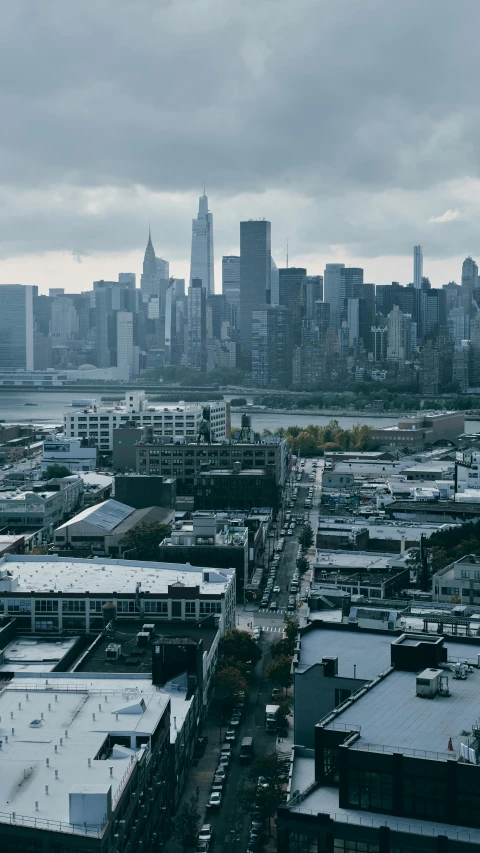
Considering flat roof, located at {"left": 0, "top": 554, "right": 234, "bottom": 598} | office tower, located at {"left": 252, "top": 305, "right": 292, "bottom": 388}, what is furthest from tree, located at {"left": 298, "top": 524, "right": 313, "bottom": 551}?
office tower, located at {"left": 252, "top": 305, "right": 292, "bottom": 388}

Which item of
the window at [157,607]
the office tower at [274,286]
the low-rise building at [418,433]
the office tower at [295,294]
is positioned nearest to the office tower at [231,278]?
the office tower at [274,286]

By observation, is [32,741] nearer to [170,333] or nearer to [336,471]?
[336,471]

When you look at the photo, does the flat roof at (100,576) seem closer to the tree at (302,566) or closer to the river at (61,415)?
the tree at (302,566)

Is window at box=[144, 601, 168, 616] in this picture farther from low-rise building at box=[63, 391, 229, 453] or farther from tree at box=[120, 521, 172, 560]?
low-rise building at box=[63, 391, 229, 453]

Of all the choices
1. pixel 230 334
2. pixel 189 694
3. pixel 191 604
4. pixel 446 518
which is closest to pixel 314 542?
pixel 446 518

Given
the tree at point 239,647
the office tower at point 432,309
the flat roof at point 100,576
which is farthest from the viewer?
the office tower at point 432,309

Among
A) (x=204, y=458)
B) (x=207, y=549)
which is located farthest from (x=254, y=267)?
(x=207, y=549)
